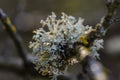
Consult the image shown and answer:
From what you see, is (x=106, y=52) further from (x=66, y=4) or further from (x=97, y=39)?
(x=97, y=39)

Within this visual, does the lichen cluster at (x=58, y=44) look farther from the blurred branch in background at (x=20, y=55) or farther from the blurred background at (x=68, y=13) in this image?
the blurred background at (x=68, y=13)

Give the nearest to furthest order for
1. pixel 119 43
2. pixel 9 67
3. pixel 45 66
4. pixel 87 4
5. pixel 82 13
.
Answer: pixel 45 66
pixel 9 67
pixel 119 43
pixel 82 13
pixel 87 4

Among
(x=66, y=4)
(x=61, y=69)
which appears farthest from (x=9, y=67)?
(x=66, y=4)

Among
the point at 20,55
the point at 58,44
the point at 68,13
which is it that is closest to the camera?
the point at 58,44

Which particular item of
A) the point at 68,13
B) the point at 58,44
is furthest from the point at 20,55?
the point at 68,13

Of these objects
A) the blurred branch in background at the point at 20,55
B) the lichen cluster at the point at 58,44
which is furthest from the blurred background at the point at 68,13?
the lichen cluster at the point at 58,44

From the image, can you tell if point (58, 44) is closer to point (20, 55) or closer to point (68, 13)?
point (20, 55)
